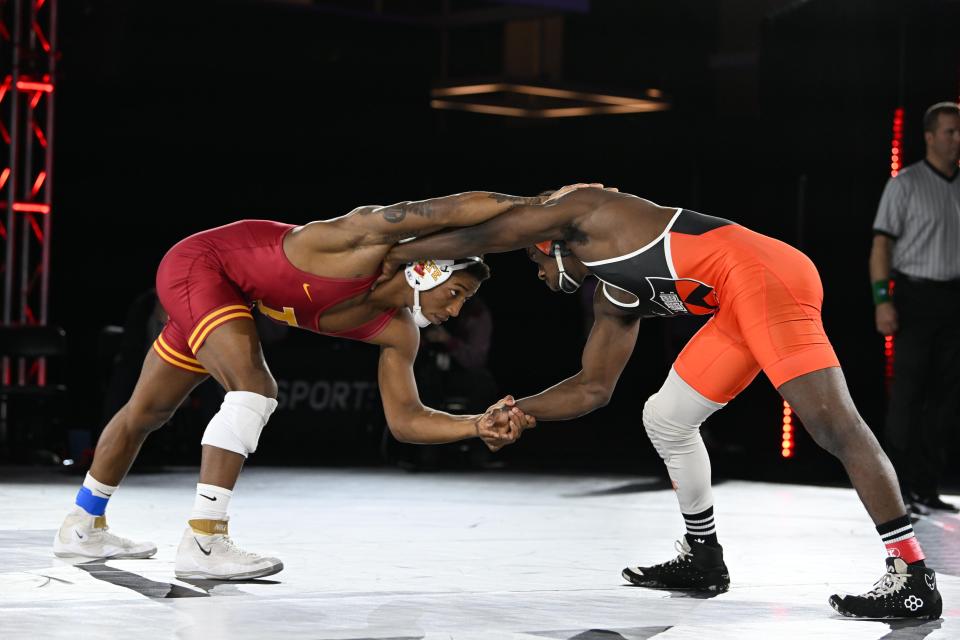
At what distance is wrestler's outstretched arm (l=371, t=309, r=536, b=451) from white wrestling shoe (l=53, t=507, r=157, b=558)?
3.11ft

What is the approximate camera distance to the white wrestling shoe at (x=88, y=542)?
15.4 feet

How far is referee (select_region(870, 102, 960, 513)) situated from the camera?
21.3 ft

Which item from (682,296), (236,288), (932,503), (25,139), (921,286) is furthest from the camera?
(25,139)

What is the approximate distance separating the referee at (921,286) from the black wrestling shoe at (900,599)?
273 cm

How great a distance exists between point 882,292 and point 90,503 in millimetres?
3627

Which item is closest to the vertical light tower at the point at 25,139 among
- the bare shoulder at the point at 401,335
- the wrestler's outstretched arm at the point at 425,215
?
the bare shoulder at the point at 401,335

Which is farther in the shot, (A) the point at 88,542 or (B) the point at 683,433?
(A) the point at 88,542

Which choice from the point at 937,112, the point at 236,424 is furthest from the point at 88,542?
the point at 937,112

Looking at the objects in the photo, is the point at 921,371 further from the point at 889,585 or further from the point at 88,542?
the point at 88,542

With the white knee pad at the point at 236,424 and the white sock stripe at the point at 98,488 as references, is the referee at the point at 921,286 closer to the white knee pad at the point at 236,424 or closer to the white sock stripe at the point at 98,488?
the white knee pad at the point at 236,424

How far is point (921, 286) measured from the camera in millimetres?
6508

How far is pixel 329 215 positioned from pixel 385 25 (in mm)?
2199

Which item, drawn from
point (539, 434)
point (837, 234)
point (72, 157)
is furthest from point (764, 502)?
point (72, 157)

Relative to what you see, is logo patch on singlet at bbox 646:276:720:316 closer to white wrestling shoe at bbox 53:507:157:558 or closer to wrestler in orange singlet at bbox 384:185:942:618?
wrestler in orange singlet at bbox 384:185:942:618
